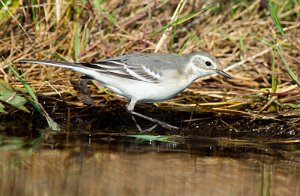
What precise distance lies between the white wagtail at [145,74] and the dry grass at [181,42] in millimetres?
584

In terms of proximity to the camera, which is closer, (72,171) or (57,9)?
(72,171)

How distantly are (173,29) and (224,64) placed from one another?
739 millimetres

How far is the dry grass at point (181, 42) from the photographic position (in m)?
8.48

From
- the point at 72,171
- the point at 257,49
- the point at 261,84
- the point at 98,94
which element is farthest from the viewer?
the point at 257,49

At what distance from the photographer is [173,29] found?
9.64 metres

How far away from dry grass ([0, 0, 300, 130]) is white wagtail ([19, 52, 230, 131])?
0.58 metres

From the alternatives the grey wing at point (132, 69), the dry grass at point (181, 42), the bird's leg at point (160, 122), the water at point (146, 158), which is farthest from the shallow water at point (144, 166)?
the dry grass at point (181, 42)

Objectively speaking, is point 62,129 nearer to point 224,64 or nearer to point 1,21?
point 1,21

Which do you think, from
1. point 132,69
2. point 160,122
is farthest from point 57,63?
point 160,122

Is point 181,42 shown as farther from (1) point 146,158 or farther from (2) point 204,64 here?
(1) point 146,158

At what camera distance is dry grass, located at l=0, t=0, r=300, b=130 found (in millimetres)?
8477

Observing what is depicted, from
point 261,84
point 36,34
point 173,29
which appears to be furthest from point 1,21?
point 261,84

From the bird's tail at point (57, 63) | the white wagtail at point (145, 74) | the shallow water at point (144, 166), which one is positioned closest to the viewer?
the shallow water at point (144, 166)

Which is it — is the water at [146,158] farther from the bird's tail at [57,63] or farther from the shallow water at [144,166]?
the bird's tail at [57,63]
